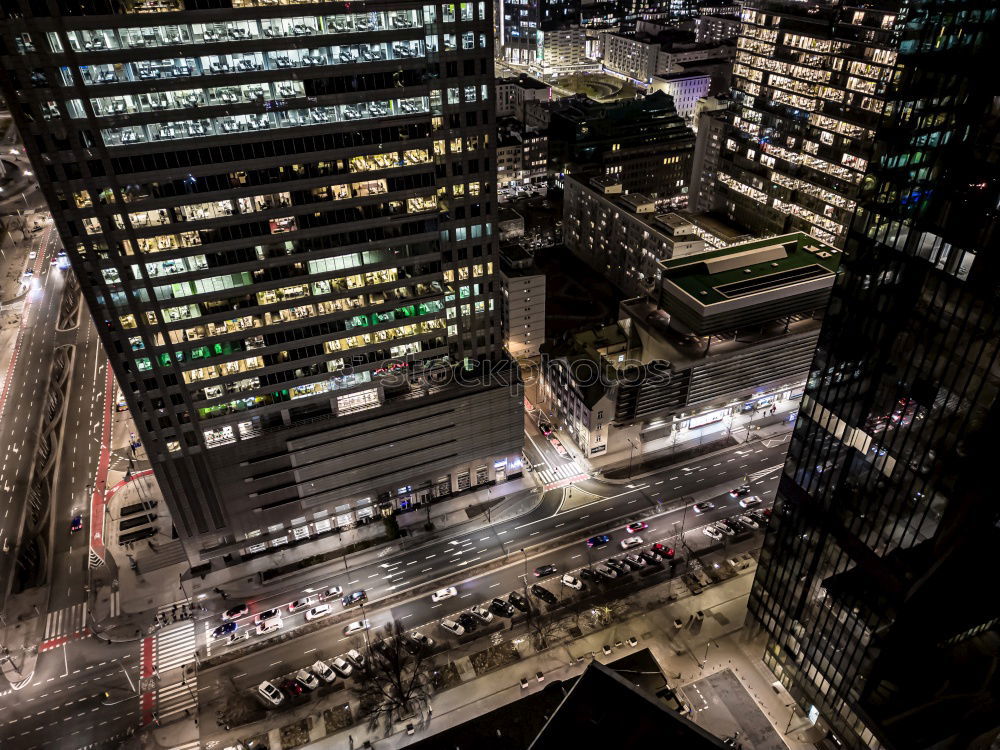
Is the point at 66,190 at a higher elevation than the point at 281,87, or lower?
lower

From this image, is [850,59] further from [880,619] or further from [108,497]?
[108,497]

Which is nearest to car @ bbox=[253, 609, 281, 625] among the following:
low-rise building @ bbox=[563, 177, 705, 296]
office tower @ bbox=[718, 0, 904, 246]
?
low-rise building @ bbox=[563, 177, 705, 296]

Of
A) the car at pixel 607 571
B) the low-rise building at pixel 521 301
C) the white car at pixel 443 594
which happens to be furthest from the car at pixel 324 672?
the low-rise building at pixel 521 301

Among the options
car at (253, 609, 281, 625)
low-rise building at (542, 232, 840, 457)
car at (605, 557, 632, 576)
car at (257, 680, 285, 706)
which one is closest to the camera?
car at (257, 680, 285, 706)

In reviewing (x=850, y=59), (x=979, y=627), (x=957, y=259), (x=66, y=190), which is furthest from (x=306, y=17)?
(x=850, y=59)

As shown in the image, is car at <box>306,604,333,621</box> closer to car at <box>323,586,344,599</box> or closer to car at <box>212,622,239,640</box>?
car at <box>323,586,344,599</box>

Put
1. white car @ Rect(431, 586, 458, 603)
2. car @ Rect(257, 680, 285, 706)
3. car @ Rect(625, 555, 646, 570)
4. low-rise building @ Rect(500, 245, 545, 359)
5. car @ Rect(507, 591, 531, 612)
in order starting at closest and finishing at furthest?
car @ Rect(257, 680, 285, 706)
car @ Rect(507, 591, 531, 612)
white car @ Rect(431, 586, 458, 603)
car @ Rect(625, 555, 646, 570)
low-rise building @ Rect(500, 245, 545, 359)

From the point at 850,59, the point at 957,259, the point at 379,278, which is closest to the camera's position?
the point at 957,259
